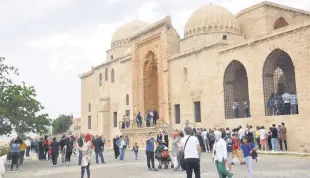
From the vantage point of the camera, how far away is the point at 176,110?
1023 inches

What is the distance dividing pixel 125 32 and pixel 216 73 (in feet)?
64.3

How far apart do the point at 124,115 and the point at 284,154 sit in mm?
17565

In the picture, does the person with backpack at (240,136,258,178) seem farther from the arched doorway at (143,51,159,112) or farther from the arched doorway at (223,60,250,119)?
the arched doorway at (143,51,159,112)

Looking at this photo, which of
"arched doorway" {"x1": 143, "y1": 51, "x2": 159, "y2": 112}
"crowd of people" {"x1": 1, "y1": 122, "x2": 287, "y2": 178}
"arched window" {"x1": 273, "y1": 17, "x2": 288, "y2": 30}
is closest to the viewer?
"crowd of people" {"x1": 1, "y1": 122, "x2": 287, "y2": 178}

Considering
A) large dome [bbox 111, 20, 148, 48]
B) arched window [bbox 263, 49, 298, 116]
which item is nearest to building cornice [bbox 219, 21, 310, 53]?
arched window [bbox 263, 49, 298, 116]

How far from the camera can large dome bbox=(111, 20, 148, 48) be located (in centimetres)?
3922

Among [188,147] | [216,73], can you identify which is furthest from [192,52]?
[188,147]

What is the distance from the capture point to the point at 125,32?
39.7 metres

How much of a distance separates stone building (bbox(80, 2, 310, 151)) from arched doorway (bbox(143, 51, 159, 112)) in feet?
0.28

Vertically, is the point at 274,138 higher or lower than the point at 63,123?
lower

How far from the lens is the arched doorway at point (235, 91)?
843 inches

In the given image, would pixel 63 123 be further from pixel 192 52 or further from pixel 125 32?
pixel 192 52

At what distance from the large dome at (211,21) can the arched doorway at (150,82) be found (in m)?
4.45

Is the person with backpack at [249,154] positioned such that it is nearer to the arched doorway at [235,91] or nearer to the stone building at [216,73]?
the stone building at [216,73]
